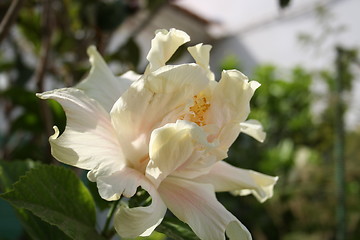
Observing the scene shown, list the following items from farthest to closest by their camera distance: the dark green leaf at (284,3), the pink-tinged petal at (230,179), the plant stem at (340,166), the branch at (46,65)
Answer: the plant stem at (340,166), the branch at (46,65), the dark green leaf at (284,3), the pink-tinged petal at (230,179)

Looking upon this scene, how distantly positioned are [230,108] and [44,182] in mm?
163

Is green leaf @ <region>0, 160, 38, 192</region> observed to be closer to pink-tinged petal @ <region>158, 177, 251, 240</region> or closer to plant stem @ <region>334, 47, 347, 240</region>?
pink-tinged petal @ <region>158, 177, 251, 240</region>

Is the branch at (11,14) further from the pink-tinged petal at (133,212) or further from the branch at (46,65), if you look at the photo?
the pink-tinged petal at (133,212)

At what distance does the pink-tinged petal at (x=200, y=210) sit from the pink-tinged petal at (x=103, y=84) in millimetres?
93

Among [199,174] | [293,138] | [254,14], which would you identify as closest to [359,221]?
[293,138]

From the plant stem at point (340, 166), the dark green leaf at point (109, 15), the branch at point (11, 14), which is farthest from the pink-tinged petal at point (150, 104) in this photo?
the plant stem at point (340, 166)

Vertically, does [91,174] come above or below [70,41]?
above

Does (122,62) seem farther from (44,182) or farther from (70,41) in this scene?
(44,182)

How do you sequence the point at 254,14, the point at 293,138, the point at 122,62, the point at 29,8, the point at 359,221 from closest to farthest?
1. the point at 122,62
2. the point at 29,8
3. the point at 359,221
4. the point at 293,138
5. the point at 254,14

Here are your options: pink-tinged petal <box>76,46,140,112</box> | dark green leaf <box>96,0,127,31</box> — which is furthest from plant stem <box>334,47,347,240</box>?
pink-tinged petal <box>76,46,140,112</box>

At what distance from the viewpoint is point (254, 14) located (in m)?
4.64

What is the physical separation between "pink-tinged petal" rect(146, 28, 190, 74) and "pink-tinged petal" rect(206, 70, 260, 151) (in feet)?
0.16

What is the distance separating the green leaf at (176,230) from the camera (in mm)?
357

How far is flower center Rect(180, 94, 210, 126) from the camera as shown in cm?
37
